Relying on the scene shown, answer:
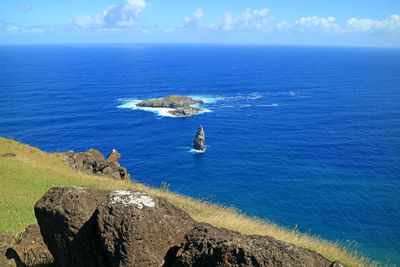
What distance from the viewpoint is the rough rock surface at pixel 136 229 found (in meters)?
7.84

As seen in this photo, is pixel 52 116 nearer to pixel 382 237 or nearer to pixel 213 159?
pixel 213 159

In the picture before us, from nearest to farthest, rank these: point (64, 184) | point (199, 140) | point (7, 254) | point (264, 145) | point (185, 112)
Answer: point (7, 254) < point (64, 184) < point (199, 140) < point (264, 145) < point (185, 112)

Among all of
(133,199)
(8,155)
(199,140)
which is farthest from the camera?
(199,140)

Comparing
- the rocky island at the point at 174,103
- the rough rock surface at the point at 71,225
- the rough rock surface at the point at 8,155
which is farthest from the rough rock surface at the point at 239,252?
the rocky island at the point at 174,103

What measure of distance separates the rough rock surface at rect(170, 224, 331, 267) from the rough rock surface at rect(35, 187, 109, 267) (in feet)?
8.19

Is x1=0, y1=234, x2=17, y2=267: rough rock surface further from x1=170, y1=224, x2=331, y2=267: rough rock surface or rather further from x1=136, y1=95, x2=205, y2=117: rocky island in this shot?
x1=136, y1=95, x2=205, y2=117: rocky island

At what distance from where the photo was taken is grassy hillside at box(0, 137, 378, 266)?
15370 millimetres

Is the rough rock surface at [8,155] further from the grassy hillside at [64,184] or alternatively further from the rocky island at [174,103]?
the rocky island at [174,103]

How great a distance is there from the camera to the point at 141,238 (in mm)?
7930

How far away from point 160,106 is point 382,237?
111119mm

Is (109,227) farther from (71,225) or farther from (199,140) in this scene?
(199,140)

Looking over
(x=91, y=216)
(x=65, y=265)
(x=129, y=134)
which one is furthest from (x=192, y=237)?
(x=129, y=134)

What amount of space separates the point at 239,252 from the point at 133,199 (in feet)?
10.2

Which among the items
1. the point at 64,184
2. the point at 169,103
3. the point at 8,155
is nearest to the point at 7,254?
the point at 64,184
